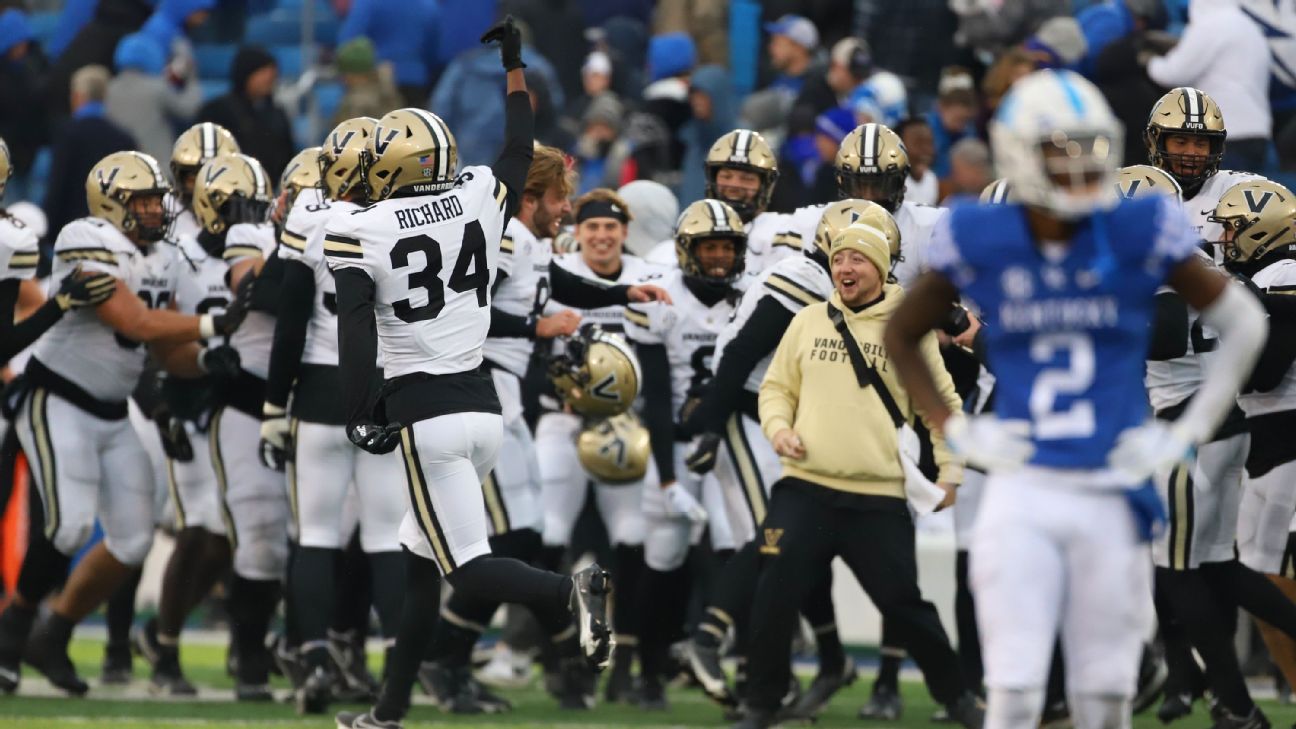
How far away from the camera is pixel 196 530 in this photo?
902 cm

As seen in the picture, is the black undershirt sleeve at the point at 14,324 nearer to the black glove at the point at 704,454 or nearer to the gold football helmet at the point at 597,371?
the gold football helmet at the point at 597,371

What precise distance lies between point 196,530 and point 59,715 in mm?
1345

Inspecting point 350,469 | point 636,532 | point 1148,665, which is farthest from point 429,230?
point 1148,665

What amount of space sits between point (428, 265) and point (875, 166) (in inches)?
92.3

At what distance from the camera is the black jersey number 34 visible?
21.0ft

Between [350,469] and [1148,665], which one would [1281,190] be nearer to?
[1148,665]

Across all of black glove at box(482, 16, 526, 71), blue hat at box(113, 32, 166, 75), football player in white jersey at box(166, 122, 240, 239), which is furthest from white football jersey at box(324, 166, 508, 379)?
blue hat at box(113, 32, 166, 75)

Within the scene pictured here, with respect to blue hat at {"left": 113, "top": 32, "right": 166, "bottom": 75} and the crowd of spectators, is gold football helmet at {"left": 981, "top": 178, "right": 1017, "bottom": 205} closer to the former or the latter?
the crowd of spectators

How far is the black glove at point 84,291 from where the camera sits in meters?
8.11

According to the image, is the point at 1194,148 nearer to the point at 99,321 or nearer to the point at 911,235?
the point at 911,235

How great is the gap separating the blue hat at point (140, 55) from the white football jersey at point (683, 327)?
6.63m

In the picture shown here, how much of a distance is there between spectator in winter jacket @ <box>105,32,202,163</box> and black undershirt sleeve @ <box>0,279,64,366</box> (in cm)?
599

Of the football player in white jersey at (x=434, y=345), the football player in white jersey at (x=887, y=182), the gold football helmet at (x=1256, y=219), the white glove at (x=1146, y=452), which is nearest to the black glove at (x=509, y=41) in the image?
the football player in white jersey at (x=434, y=345)

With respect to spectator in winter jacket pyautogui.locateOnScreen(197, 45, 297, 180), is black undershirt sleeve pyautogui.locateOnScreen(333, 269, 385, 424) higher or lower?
lower
